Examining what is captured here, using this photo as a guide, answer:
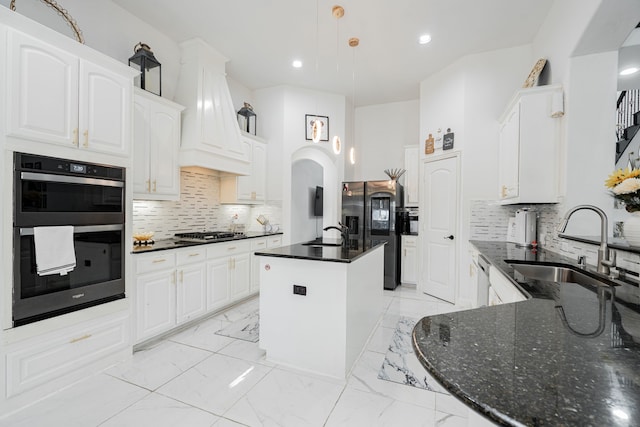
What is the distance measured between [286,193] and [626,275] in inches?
157

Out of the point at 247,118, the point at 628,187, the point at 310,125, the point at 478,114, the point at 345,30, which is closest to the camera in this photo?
the point at 628,187

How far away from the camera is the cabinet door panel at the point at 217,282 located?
3271 millimetres

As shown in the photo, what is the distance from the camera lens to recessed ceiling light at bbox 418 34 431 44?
3.39m

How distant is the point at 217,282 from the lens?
338 centimetres

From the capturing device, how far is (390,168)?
544cm

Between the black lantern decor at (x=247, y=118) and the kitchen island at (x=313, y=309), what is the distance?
2.93 meters

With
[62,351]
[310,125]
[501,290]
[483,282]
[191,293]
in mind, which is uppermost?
[310,125]

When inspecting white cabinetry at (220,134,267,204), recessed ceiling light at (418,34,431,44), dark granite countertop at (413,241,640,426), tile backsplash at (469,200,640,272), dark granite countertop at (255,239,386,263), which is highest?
recessed ceiling light at (418,34,431,44)

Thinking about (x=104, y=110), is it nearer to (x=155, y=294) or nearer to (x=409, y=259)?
(x=155, y=294)

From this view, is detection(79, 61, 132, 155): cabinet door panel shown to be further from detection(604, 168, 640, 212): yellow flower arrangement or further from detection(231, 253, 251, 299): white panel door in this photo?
detection(604, 168, 640, 212): yellow flower arrangement

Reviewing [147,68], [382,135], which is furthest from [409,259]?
[147,68]

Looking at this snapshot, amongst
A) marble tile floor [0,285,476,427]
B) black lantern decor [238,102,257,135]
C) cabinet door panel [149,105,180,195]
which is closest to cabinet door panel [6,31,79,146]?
cabinet door panel [149,105,180,195]

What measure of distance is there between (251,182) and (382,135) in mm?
2731

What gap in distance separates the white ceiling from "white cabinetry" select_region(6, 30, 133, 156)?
4.27 ft
